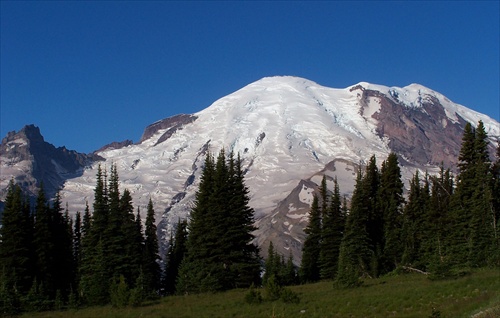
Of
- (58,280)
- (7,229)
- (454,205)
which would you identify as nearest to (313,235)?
(454,205)

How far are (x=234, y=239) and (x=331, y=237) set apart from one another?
21.8 m

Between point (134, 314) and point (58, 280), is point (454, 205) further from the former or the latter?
point (58, 280)

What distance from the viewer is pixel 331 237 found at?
249 ft

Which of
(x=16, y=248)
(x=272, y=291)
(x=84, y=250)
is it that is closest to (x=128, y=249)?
(x=84, y=250)

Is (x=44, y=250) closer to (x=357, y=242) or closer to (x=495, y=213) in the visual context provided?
(x=357, y=242)

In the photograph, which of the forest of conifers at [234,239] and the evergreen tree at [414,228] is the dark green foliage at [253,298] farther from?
the evergreen tree at [414,228]

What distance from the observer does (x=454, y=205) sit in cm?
6544

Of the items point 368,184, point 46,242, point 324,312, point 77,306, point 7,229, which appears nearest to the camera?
point 324,312

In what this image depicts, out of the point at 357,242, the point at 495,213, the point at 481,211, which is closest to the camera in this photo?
the point at 481,211

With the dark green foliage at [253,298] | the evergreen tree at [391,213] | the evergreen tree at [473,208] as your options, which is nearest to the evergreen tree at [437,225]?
the evergreen tree at [473,208]

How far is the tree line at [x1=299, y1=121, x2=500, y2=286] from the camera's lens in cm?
5816

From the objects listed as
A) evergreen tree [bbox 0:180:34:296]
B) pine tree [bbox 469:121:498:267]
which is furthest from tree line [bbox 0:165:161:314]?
pine tree [bbox 469:121:498:267]

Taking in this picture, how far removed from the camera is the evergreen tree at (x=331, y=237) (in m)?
73.6

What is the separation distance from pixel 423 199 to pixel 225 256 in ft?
97.0
